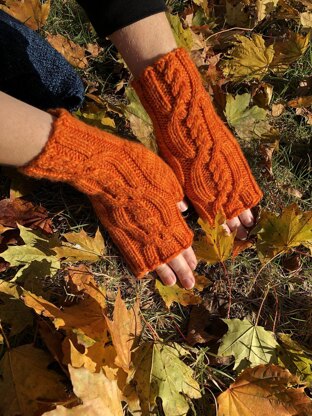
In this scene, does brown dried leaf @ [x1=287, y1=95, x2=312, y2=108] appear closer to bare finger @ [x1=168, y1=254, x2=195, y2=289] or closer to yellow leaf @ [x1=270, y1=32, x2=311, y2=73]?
yellow leaf @ [x1=270, y1=32, x2=311, y2=73]

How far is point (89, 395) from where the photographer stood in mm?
743

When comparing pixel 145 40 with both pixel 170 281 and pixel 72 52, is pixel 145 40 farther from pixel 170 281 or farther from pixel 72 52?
pixel 170 281

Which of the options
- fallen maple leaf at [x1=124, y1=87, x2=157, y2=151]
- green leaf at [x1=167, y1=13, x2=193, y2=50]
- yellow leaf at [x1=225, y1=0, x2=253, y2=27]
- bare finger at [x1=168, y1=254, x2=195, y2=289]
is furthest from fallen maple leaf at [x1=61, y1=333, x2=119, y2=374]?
yellow leaf at [x1=225, y1=0, x2=253, y2=27]

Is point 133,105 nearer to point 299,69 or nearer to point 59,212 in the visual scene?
point 59,212

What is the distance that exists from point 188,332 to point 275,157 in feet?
1.88

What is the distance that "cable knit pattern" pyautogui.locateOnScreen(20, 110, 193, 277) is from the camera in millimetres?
992

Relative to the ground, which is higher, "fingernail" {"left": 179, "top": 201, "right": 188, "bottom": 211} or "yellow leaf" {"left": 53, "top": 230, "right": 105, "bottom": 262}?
"yellow leaf" {"left": 53, "top": 230, "right": 105, "bottom": 262}

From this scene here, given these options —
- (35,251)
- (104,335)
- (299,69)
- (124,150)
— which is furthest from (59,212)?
(299,69)

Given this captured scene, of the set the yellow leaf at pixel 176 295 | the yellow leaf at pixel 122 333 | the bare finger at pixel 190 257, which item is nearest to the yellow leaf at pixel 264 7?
the bare finger at pixel 190 257

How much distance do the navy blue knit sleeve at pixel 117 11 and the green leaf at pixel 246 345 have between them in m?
0.73

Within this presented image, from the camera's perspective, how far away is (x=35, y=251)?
43.2 inches

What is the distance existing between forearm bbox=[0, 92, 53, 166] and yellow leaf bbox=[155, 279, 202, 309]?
1.52 ft

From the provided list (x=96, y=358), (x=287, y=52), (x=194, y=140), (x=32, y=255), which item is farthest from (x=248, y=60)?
(x=96, y=358)

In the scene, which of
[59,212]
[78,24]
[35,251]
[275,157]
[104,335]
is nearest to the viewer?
[104,335]
